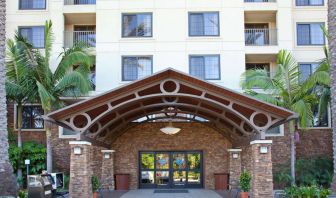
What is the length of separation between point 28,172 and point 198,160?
29.6ft

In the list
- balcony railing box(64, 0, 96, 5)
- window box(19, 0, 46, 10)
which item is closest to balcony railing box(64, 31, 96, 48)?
balcony railing box(64, 0, 96, 5)

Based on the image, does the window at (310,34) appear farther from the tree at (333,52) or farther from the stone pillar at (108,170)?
the stone pillar at (108,170)

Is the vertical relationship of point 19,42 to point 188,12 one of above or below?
below

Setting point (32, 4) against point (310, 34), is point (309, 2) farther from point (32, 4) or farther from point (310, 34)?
point (32, 4)

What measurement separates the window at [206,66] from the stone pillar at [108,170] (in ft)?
20.6

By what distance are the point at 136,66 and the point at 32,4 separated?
7.25 m

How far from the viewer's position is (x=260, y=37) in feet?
89.1

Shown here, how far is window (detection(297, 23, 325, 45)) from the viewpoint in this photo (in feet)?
88.9

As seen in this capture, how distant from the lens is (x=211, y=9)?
26219mm

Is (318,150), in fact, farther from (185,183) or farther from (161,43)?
(161,43)

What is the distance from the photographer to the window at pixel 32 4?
27.2m

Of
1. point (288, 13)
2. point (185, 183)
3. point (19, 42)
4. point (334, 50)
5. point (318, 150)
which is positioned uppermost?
point (288, 13)

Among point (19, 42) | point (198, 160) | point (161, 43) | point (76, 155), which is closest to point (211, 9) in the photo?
point (161, 43)

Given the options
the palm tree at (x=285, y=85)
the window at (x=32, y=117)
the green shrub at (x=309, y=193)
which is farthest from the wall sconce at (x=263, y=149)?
the window at (x=32, y=117)
